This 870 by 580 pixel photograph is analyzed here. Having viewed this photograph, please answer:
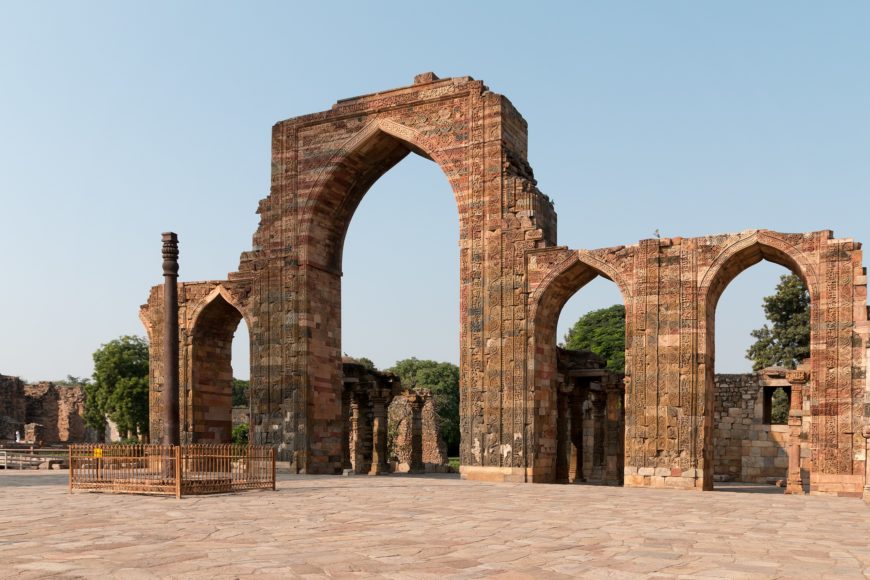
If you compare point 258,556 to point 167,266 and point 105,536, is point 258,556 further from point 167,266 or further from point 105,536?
point 167,266

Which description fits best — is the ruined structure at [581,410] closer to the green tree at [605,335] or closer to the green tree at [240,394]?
the green tree at [605,335]

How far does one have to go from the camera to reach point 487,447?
17.5 metres

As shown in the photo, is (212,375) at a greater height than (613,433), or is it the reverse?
(212,375)

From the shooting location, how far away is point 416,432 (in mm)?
26031

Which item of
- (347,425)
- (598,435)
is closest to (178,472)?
(598,435)

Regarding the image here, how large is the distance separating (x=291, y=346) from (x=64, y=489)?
696 centimetres

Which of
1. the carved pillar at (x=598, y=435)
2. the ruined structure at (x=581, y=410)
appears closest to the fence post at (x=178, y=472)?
the ruined structure at (x=581, y=410)

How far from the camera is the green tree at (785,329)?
35.2 meters

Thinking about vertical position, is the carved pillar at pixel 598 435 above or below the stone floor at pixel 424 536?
below

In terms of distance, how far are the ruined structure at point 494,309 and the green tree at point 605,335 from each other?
26.5 metres

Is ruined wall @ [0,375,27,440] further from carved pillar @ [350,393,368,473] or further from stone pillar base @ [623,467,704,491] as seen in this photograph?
stone pillar base @ [623,467,704,491]

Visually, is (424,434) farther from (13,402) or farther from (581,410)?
(13,402)

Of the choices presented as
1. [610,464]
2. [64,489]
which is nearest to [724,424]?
[610,464]

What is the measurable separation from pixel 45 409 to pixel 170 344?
3178cm
